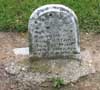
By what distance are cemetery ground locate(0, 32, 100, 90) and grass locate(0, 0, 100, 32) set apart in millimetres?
155

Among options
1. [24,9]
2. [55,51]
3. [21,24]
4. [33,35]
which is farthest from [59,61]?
[24,9]

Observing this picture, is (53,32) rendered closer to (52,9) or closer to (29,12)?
(52,9)

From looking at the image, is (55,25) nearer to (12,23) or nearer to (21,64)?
(21,64)

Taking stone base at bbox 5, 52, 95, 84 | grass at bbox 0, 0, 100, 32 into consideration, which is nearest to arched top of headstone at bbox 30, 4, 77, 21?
stone base at bbox 5, 52, 95, 84

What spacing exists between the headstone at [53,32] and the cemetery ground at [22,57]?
345mm

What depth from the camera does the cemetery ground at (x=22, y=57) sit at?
4684mm

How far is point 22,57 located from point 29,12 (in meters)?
1.34

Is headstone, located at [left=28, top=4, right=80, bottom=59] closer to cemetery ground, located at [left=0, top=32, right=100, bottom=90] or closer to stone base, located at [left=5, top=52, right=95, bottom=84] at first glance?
stone base, located at [left=5, top=52, right=95, bottom=84]

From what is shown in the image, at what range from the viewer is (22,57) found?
5.16 metres

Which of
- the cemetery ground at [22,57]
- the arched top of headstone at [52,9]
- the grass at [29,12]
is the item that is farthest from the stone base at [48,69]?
the grass at [29,12]

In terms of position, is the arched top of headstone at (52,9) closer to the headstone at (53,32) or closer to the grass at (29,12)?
the headstone at (53,32)

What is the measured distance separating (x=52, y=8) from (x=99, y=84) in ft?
3.40

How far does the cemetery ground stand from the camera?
4684 mm

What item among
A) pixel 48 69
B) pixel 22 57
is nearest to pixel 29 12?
pixel 22 57
